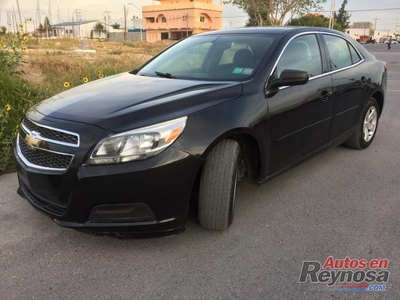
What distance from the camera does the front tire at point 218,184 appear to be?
2758 mm

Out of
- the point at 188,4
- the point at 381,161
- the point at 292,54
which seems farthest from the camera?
the point at 188,4

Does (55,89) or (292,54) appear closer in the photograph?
(292,54)

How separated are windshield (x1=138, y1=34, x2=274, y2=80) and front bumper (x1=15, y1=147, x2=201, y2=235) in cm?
118

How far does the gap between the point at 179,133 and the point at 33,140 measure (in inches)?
42.1

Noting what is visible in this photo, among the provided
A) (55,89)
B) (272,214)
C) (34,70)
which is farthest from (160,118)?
(34,70)

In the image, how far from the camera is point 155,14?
267 feet

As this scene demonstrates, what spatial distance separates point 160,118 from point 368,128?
3.59 m

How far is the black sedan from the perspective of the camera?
8.00ft

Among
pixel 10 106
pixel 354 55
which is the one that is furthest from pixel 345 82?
pixel 10 106

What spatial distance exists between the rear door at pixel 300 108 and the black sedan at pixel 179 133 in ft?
0.04

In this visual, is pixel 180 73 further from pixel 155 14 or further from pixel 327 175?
pixel 155 14

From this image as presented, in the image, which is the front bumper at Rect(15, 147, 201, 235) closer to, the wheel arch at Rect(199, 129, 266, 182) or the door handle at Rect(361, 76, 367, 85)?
the wheel arch at Rect(199, 129, 266, 182)

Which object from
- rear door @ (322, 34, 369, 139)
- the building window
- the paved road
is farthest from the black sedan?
the building window

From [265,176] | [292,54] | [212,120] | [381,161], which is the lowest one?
[381,161]
